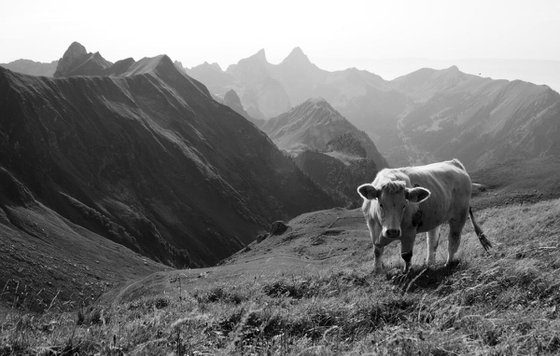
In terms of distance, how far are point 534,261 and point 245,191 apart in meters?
181

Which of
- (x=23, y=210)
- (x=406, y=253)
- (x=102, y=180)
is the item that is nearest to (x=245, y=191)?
(x=102, y=180)

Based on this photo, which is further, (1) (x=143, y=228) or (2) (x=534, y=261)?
(1) (x=143, y=228)

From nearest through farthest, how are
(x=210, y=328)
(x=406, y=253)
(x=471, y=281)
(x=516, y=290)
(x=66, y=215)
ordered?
(x=210, y=328) → (x=516, y=290) → (x=471, y=281) → (x=406, y=253) → (x=66, y=215)

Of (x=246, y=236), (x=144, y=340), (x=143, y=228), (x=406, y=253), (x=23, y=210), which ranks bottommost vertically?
(x=246, y=236)

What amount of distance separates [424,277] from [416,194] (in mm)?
2057

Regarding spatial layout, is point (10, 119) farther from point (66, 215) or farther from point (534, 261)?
point (534, 261)

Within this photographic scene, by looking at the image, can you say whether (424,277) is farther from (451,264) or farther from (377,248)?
(377,248)

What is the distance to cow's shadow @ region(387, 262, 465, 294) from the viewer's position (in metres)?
10.2

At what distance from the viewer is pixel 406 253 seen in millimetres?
12172

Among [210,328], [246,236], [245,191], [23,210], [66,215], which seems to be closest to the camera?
[210,328]

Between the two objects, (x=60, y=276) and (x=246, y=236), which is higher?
(x=60, y=276)

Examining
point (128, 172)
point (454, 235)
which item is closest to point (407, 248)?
point (454, 235)

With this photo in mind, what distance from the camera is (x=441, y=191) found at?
46.1 feet

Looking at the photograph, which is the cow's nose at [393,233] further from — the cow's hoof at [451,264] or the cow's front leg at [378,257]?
the cow's hoof at [451,264]
